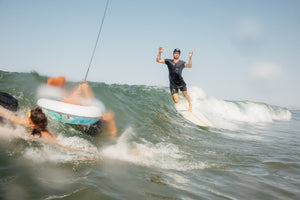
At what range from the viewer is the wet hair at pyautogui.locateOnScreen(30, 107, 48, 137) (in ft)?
13.4

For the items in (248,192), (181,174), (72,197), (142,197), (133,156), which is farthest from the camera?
(133,156)

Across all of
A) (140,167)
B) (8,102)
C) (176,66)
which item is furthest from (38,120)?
(176,66)

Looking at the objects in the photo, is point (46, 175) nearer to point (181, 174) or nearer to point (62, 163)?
point (62, 163)

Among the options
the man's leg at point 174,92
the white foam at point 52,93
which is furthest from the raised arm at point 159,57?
the white foam at point 52,93

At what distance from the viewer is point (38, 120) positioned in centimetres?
416

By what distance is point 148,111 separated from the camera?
1113cm

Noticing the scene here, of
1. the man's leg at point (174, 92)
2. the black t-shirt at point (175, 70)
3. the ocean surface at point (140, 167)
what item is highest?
the black t-shirt at point (175, 70)

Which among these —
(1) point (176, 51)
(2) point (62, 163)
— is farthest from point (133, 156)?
(1) point (176, 51)

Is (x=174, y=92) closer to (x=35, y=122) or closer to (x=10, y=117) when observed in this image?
(x=35, y=122)

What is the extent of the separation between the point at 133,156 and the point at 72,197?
2436 millimetres

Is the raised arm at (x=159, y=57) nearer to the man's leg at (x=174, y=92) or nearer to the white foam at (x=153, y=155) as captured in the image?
the man's leg at (x=174, y=92)

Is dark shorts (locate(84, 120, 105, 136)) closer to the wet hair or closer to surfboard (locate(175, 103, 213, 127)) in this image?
the wet hair

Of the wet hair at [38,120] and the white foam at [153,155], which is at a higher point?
the wet hair at [38,120]

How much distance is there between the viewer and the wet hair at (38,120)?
409cm
